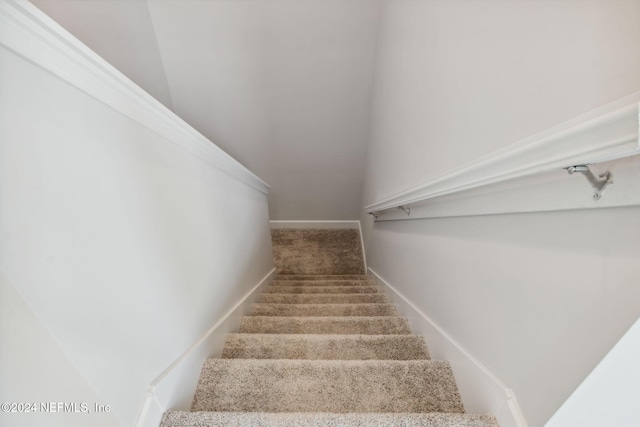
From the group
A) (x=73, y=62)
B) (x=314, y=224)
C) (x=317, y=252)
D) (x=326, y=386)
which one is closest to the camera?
(x=73, y=62)

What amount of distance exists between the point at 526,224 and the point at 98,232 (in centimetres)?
105

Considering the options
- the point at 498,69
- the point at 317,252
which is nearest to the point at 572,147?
the point at 498,69

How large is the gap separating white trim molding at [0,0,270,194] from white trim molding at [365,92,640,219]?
3.06 feet

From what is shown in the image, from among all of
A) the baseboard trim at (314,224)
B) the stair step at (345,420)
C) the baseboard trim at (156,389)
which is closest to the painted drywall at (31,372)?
the baseboard trim at (156,389)

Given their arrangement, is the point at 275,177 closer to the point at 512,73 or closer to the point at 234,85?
the point at 234,85

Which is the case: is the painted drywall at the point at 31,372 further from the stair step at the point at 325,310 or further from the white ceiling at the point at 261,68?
the white ceiling at the point at 261,68

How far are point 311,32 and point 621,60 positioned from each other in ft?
8.93

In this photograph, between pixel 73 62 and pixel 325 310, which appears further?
pixel 325 310

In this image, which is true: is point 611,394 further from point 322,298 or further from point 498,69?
point 322,298

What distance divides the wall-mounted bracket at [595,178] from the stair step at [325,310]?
146cm

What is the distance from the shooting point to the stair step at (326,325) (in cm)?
161

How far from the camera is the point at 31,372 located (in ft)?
1.69

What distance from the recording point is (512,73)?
2.50 ft

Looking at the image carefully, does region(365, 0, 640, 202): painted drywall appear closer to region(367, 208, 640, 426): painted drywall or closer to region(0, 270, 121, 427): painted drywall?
region(367, 208, 640, 426): painted drywall
